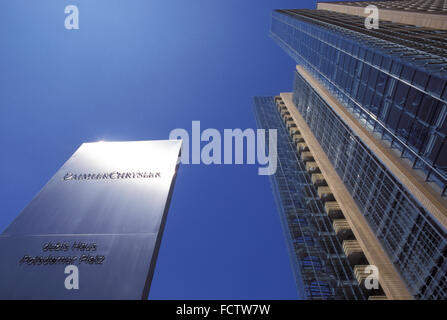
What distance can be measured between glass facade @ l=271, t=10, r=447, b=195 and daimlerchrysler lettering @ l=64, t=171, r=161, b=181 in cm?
1741

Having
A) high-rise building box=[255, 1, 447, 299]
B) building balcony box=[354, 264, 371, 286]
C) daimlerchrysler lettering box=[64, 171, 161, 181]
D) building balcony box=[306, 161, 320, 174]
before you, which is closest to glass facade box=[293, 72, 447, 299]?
high-rise building box=[255, 1, 447, 299]

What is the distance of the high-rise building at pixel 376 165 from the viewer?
52.9 feet

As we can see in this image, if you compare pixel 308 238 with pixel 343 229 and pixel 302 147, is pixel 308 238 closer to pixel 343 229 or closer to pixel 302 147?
pixel 343 229

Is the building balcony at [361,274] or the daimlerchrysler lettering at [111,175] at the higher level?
the daimlerchrysler lettering at [111,175]

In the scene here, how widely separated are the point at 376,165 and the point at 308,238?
13643mm

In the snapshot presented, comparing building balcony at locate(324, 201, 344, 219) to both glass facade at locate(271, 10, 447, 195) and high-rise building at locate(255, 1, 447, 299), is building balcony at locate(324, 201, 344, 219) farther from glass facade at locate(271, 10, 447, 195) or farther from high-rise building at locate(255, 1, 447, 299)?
glass facade at locate(271, 10, 447, 195)

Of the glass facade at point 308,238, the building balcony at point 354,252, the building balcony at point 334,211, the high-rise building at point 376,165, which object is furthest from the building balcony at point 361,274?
the building balcony at point 334,211

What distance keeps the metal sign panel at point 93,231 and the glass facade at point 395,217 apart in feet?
57.7

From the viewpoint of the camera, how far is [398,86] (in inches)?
752

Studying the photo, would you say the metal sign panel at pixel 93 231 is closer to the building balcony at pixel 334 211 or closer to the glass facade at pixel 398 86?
the glass facade at pixel 398 86

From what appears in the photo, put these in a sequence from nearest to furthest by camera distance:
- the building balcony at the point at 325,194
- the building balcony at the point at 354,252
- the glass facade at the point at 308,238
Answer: the building balcony at the point at 354,252
the glass facade at the point at 308,238
the building balcony at the point at 325,194
